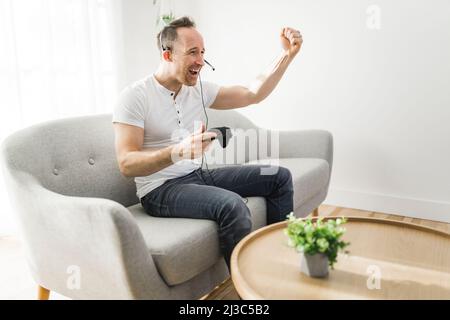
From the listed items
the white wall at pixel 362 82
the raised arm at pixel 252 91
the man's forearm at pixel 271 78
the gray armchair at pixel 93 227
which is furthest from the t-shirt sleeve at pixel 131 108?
the white wall at pixel 362 82

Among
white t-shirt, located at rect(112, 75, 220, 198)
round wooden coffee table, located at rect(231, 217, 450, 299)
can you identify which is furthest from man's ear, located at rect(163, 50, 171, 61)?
round wooden coffee table, located at rect(231, 217, 450, 299)

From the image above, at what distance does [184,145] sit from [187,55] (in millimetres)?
444

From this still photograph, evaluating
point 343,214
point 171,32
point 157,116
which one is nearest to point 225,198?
point 157,116

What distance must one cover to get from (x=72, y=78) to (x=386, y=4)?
1.92 metres

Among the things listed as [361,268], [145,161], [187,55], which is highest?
[187,55]

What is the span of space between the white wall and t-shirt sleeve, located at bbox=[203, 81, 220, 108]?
1.10 metres

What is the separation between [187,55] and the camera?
5.41ft

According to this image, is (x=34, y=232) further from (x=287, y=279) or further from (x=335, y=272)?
Result: (x=335, y=272)

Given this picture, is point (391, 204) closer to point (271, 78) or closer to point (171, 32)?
point (271, 78)

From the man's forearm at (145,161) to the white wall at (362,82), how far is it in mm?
1644

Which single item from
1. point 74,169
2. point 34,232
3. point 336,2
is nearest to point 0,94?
point 74,169

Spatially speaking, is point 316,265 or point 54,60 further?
point 54,60

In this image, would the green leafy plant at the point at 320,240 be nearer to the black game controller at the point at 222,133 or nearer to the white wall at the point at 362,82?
the black game controller at the point at 222,133

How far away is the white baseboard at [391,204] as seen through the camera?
2541 millimetres
